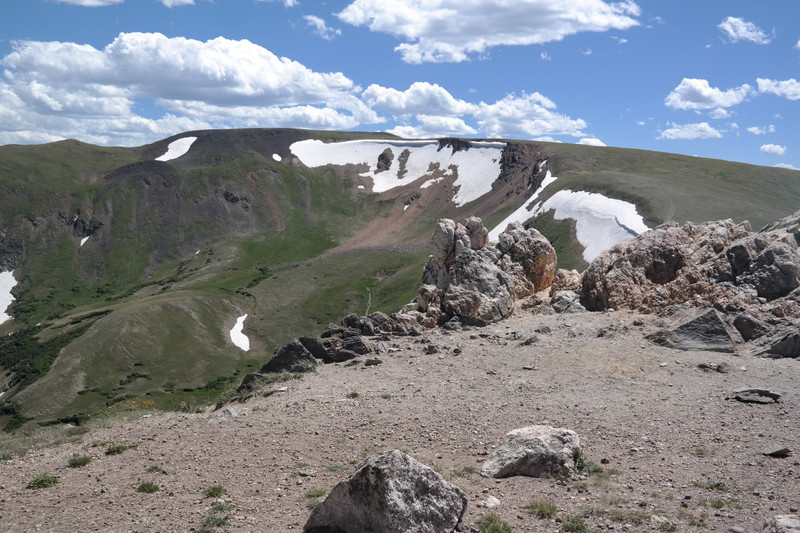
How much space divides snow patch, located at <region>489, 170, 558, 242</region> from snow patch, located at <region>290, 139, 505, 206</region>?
2728cm

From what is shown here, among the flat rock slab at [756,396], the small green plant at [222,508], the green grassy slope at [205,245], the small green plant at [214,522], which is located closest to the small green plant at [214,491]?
the small green plant at [222,508]

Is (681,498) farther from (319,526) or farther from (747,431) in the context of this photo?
(319,526)

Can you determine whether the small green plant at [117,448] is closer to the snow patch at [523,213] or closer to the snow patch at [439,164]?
the snow patch at [523,213]

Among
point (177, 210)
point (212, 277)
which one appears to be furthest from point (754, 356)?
point (177, 210)

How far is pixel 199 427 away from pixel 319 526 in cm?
672

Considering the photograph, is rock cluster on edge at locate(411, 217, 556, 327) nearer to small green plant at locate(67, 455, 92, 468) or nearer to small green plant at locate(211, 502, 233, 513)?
small green plant at locate(67, 455, 92, 468)

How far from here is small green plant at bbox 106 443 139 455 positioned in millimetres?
14781

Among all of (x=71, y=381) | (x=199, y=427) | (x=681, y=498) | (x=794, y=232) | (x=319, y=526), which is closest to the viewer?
(x=319, y=526)

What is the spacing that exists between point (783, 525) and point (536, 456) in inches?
176

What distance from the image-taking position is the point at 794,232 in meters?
30.3

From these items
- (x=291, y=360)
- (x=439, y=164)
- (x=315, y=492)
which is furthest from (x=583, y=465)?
(x=439, y=164)

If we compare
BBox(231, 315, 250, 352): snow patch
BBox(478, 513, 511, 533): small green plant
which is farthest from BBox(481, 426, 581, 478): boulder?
BBox(231, 315, 250, 352): snow patch

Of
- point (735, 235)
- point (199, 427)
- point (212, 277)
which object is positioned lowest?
point (212, 277)

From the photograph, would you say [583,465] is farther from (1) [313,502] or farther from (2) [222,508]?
(2) [222,508]
